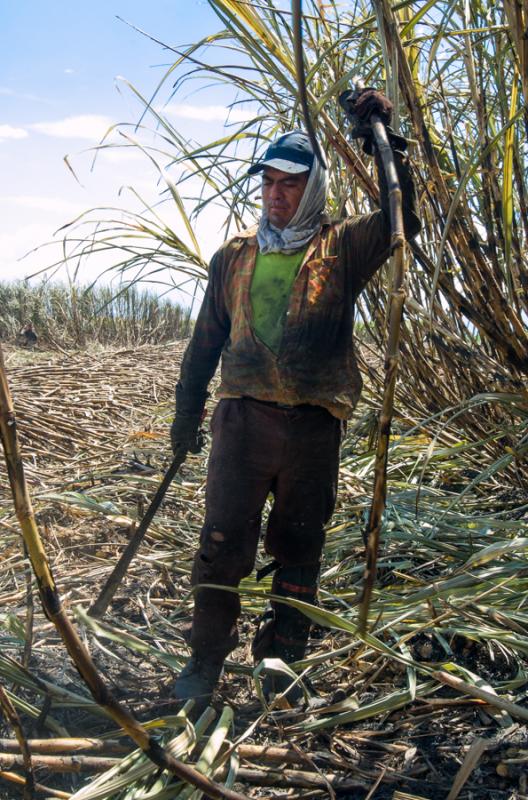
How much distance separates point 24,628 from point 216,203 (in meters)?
1.64

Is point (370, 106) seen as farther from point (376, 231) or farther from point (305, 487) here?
point (305, 487)

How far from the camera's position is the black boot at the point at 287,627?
242cm

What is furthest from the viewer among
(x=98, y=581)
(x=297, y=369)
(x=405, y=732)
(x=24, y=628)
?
(x=98, y=581)

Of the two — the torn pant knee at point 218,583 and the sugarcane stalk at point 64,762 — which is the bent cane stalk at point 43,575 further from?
the torn pant knee at point 218,583

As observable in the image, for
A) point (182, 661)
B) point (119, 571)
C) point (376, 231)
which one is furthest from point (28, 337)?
point (376, 231)

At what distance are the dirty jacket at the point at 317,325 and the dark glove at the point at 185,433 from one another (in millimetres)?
299

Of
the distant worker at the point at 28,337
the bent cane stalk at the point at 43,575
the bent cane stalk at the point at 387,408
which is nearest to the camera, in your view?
the bent cane stalk at the point at 43,575

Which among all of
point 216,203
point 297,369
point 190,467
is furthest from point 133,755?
point 190,467

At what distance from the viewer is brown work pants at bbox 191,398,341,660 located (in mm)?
2334

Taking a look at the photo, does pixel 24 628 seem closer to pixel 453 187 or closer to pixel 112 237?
pixel 112 237

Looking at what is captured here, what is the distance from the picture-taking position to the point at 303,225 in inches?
93.0

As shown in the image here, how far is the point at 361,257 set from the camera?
2.32 m

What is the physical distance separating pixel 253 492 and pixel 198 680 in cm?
55

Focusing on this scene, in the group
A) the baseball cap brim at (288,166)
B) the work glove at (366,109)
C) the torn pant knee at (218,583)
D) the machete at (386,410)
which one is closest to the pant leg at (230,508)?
the torn pant knee at (218,583)
